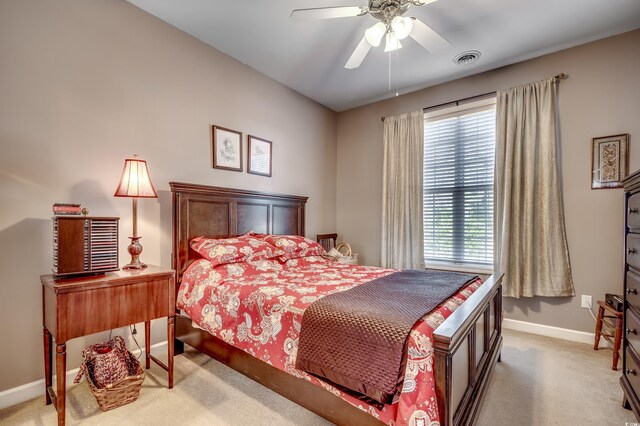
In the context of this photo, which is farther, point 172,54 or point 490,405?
point 172,54

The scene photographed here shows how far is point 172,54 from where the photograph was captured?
2.69 meters

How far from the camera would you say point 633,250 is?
1.72 meters

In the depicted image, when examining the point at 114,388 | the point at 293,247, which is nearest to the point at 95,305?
the point at 114,388

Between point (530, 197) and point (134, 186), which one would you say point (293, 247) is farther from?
point (530, 197)

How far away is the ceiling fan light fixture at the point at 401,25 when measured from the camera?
6.37ft

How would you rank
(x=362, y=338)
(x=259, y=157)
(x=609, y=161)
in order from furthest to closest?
(x=259, y=157) < (x=609, y=161) < (x=362, y=338)

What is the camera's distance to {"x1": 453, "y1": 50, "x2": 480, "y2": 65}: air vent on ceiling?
3043 mm

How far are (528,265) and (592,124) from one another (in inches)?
58.4

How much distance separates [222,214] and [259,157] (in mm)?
869

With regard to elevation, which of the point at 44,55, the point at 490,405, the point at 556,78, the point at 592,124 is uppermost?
the point at 556,78

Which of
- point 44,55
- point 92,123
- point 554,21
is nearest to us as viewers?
point 44,55

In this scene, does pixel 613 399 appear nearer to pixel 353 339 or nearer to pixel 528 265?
pixel 528 265

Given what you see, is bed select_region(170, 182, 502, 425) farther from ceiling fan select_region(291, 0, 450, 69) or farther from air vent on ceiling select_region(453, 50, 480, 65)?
air vent on ceiling select_region(453, 50, 480, 65)

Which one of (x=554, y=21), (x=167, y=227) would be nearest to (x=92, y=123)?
(x=167, y=227)
